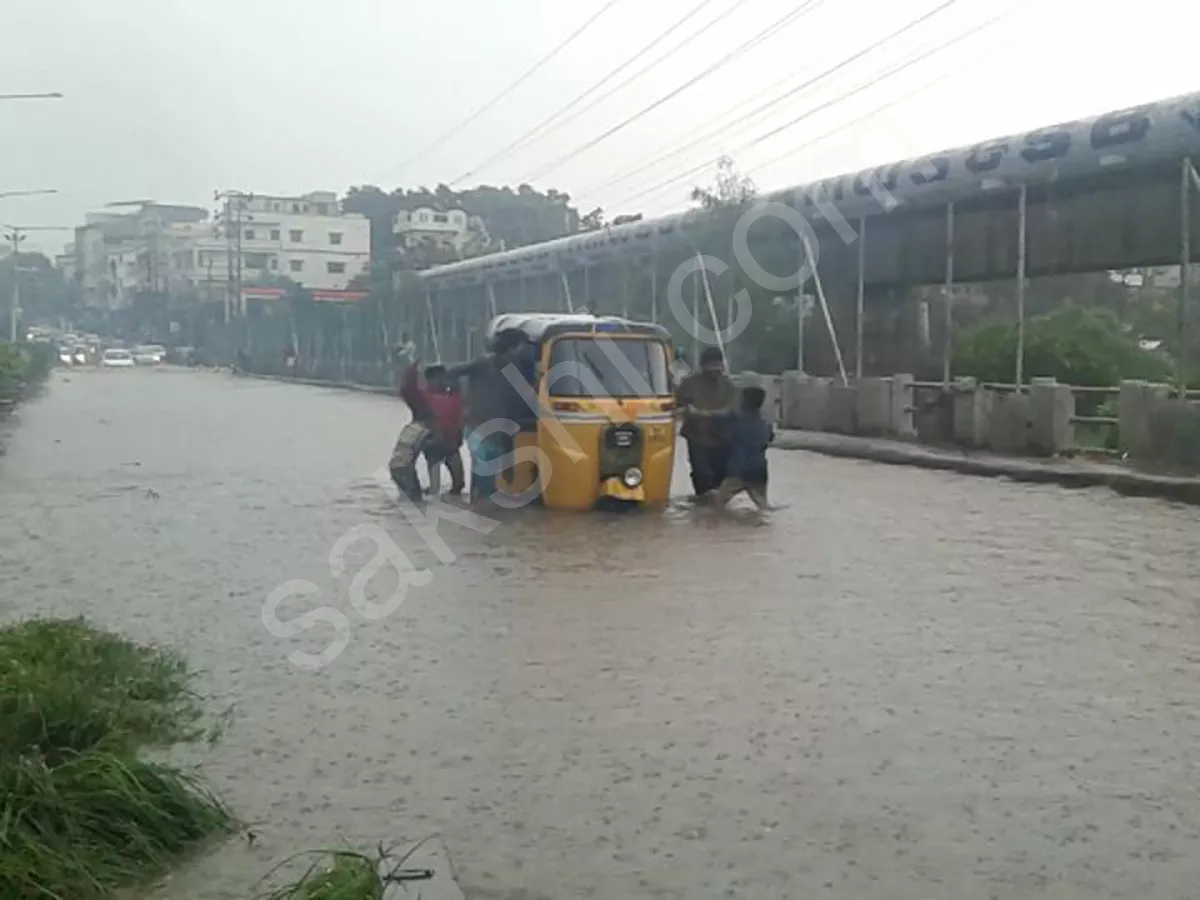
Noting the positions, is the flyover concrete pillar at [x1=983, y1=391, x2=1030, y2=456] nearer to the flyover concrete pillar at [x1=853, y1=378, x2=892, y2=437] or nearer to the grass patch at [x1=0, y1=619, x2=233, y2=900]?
the flyover concrete pillar at [x1=853, y1=378, x2=892, y2=437]

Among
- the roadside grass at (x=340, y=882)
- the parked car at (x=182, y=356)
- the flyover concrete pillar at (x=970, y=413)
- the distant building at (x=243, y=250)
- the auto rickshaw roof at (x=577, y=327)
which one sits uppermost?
the distant building at (x=243, y=250)

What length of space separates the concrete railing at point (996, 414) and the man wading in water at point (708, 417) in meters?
6.62

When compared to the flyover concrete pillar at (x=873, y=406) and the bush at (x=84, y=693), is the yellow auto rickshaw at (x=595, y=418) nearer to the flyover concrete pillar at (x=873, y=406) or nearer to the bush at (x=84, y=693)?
the bush at (x=84, y=693)

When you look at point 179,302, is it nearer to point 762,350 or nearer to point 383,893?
point 762,350

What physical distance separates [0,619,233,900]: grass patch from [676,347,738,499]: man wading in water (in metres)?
9.35

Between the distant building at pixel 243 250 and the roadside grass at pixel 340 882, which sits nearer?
the roadside grass at pixel 340 882

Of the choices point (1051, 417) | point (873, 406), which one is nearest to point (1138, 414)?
point (1051, 417)

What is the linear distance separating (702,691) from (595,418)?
7640 mm

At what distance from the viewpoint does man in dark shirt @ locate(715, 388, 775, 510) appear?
16.2 metres

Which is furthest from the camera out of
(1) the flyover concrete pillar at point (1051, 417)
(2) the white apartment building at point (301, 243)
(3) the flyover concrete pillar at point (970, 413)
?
(2) the white apartment building at point (301, 243)

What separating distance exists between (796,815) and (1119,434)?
1684cm

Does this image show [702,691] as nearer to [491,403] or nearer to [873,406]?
[491,403]

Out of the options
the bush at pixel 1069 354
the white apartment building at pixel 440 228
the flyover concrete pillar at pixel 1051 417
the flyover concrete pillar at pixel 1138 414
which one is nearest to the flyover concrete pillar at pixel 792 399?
the bush at pixel 1069 354

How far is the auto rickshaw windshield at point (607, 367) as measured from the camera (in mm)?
15672
